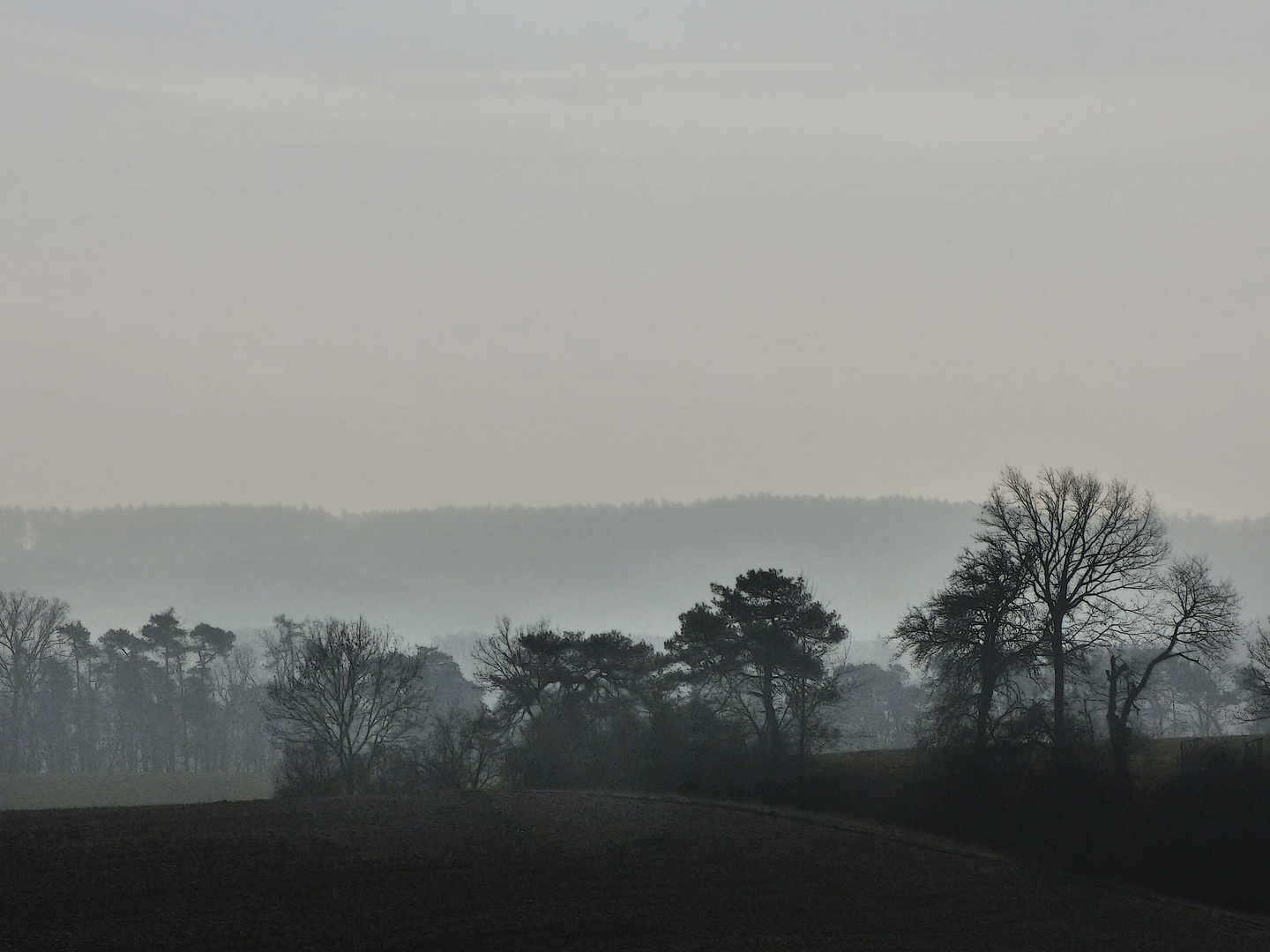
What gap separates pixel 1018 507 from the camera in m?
55.7

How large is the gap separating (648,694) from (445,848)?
28818mm

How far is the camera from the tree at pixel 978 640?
51.9 metres

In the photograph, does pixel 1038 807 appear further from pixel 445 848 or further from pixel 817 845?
pixel 445 848

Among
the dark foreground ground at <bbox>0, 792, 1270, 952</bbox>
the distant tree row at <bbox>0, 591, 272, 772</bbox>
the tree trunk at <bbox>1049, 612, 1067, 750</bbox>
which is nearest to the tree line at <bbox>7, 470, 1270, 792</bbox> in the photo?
the tree trunk at <bbox>1049, 612, 1067, 750</bbox>

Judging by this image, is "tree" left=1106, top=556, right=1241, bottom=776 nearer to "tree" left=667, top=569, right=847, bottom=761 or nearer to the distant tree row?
"tree" left=667, top=569, right=847, bottom=761

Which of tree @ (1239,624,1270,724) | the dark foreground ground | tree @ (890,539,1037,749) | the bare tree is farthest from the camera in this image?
the bare tree

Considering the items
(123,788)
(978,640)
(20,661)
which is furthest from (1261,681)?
(20,661)

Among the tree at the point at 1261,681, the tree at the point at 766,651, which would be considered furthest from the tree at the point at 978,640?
the tree at the point at 1261,681

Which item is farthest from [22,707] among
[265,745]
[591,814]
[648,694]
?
[591,814]

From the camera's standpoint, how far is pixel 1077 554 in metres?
54.2

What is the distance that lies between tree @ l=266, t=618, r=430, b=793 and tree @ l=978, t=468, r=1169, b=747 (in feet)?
105

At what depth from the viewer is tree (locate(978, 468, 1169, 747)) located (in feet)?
174

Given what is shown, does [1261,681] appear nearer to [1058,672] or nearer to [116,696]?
[1058,672]

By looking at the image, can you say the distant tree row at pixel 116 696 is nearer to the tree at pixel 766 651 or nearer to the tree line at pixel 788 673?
the tree line at pixel 788 673
